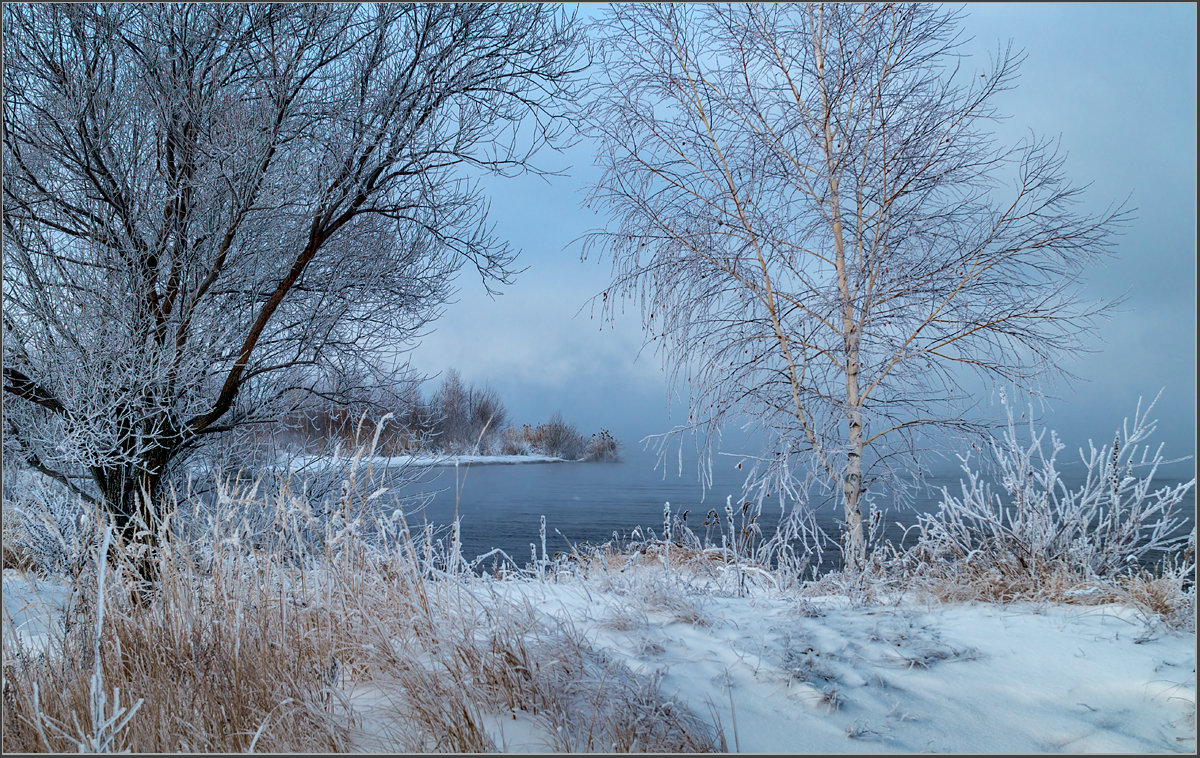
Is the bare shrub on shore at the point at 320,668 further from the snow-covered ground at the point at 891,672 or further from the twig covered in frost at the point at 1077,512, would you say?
the twig covered in frost at the point at 1077,512

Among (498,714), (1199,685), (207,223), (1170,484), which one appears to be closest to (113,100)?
(207,223)

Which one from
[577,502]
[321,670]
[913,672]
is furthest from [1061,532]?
[577,502]

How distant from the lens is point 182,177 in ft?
14.8

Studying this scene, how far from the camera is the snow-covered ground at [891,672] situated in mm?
1891

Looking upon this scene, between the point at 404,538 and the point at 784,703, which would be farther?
the point at 404,538

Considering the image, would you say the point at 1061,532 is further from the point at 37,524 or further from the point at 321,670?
the point at 37,524

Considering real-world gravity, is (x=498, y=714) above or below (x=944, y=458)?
below

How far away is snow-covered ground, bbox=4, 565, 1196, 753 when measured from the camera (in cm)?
189

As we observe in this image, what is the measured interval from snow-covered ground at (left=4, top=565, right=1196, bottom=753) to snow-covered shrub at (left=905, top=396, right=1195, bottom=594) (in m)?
0.57

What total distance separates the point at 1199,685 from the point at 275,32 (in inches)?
232

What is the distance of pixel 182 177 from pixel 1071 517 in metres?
5.84

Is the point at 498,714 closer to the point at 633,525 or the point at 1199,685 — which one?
the point at 1199,685

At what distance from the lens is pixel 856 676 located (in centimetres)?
222

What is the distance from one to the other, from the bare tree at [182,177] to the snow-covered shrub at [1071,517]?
3.82 metres
